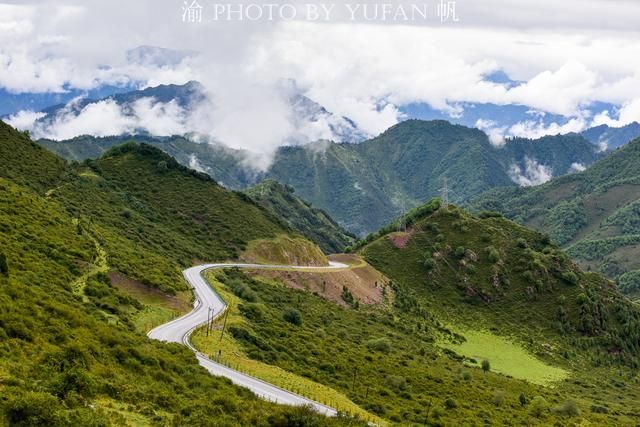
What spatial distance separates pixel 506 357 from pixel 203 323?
78181mm

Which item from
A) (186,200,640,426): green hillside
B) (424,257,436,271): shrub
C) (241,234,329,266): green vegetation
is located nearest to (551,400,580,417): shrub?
(186,200,640,426): green hillside

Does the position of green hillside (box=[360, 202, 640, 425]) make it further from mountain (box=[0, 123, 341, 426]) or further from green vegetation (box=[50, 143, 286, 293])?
mountain (box=[0, 123, 341, 426])

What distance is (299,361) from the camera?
63.4 metres

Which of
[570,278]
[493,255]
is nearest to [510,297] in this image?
[493,255]

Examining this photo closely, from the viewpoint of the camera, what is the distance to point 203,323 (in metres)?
63.3

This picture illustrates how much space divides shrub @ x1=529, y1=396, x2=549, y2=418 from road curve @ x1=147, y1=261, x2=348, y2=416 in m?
35.4

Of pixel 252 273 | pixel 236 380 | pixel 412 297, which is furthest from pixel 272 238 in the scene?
pixel 236 380

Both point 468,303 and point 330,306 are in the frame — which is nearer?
point 330,306

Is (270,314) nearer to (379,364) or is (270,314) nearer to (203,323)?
(379,364)

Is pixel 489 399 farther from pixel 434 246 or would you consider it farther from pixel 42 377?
pixel 434 246

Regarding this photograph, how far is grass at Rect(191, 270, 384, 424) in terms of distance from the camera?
48.1 meters

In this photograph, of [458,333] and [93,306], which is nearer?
[93,306]

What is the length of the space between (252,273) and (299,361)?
51.1m

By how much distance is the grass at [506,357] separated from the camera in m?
110
